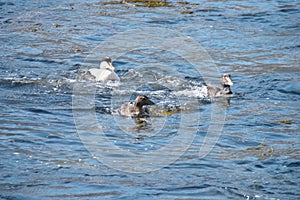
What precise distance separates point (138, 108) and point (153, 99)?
2.76 feet

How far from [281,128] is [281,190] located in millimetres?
2664

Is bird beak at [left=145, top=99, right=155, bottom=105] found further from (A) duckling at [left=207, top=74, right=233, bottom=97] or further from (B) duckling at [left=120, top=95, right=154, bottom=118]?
(A) duckling at [left=207, top=74, right=233, bottom=97]

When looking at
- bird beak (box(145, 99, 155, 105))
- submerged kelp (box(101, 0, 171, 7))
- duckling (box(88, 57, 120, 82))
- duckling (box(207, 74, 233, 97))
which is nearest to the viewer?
bird beak (box(145, 99, 155, 105))

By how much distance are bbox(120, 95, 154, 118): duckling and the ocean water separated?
148mm

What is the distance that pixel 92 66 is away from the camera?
48.0ft

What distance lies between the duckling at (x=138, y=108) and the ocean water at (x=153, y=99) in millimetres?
148

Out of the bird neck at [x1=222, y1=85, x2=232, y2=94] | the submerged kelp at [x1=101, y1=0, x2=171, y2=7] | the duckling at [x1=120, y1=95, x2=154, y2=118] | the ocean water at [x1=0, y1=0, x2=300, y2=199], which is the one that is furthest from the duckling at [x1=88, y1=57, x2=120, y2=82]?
the submerged kelp at [x1=101, y1=0, x2=171, y2=7]

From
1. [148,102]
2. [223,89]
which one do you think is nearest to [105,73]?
[148,102]

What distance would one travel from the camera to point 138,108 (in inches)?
442

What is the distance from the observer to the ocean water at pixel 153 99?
8.05 m

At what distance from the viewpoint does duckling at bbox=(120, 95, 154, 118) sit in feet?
36.7

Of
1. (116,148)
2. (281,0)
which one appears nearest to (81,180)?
(116,148)

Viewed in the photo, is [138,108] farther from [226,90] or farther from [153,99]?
[226,90]

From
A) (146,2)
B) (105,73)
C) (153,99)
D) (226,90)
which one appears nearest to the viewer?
(153,99)
